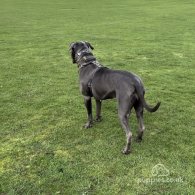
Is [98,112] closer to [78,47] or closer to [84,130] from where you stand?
[84,130]

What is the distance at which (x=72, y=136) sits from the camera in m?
8.14

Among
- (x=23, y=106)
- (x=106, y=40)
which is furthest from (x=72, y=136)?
(x=106, y=40)

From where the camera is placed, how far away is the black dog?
694 centimetres

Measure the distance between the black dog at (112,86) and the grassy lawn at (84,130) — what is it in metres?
0.60

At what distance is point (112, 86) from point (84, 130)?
1.69 metres

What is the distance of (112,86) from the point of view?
23.7 ft

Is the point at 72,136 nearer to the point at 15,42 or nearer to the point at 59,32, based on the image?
the point at 15,42

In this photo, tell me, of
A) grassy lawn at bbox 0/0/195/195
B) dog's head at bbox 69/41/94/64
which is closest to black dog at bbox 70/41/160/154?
dog's head at bbox 69/41/94/64

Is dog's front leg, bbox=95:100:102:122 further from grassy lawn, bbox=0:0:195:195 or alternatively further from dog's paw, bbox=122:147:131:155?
dog's paw, bbox=122:147:131:155

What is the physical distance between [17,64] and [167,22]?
1670 centimetres

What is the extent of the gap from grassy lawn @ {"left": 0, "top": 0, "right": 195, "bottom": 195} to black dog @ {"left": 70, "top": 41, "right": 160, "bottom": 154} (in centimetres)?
60

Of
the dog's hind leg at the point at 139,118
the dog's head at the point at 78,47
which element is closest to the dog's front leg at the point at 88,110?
the dog's head at the point at 78,47

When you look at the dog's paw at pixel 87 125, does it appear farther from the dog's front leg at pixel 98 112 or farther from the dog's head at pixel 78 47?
the dog's head at pixel 78 47

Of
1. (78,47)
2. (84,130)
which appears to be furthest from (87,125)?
(78,47)
